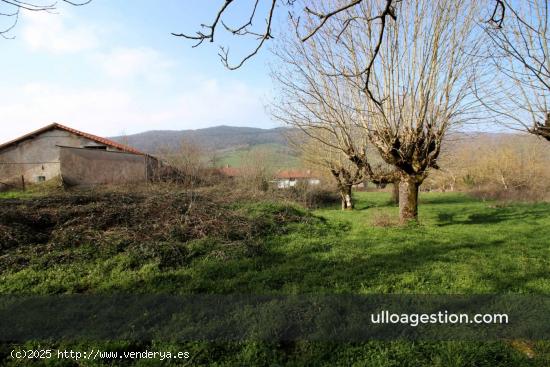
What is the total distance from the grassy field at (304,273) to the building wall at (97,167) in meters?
12.3

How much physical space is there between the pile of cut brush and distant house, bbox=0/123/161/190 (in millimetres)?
9595

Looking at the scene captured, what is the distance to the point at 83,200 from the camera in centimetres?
902

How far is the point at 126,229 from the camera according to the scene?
6977 mm

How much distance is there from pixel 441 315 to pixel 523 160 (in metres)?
40.1

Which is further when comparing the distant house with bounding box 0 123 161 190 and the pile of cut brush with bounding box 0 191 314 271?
the distant house with bounding box 0 123 161 190

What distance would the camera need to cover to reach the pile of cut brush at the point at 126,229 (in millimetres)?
6023

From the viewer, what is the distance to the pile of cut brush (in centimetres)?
602

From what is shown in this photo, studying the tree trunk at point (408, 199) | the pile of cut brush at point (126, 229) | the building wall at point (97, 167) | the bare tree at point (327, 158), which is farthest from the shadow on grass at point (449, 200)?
the building wall at point (97, 167)

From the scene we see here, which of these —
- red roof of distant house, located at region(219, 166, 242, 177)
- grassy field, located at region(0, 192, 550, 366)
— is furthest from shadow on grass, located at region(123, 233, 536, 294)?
red roof of distant house, located at region(219, 166, 242, 177)

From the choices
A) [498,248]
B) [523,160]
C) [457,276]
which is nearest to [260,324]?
[457,276]

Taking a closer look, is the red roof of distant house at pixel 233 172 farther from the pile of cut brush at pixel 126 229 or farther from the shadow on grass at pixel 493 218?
the pile of cut brush at pixel 126 229

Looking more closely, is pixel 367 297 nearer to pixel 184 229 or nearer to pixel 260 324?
pixel 260 324

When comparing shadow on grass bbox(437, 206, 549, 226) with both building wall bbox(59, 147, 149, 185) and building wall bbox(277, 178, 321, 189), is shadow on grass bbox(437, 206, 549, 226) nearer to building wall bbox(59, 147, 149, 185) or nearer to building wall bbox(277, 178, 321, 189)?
building wall bbox(277, 178, 321, 189)

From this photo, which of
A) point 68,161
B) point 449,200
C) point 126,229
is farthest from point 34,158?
point 449,200
